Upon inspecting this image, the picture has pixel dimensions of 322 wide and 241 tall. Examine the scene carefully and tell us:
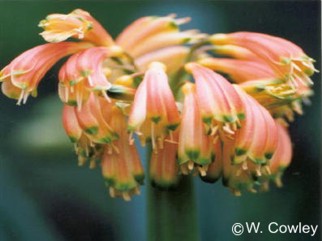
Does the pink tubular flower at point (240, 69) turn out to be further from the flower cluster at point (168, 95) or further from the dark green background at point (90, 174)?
the dark green background at point (90, 174)

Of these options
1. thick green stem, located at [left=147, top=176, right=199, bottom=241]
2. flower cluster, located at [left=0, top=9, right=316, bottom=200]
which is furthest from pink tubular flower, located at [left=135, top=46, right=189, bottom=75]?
thick green stem, located at [left=147, top=176, right=199, bottom=241]

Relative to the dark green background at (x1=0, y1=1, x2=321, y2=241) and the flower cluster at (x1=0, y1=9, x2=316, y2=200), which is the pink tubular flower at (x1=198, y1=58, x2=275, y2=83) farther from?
the dark green background at (x1=0, y1=1, x2=321, y2=241)

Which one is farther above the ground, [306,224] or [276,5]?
[276,5]

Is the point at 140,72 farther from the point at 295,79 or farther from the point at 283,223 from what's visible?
the point at 283,223

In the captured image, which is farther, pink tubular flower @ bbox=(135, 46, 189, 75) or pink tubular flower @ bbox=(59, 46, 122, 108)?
pink tubular flower @ bbox=(135, 46, 189, 75)

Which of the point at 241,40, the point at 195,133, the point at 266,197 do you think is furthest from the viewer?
the point at 266,197

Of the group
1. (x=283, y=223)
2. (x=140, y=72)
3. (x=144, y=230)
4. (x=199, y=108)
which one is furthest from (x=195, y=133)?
(x=283, y=223)

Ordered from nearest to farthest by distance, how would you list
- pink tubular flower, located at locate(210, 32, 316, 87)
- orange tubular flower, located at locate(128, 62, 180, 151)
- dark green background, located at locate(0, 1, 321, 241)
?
orange tubular flower, located at locate(128, 62, 180, 151) → pink tubular flower, located at locate(210, 32, 316, 87) → dark green background, located at locate(0, 1, 321, 241)

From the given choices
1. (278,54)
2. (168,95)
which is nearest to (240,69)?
(278,54)
